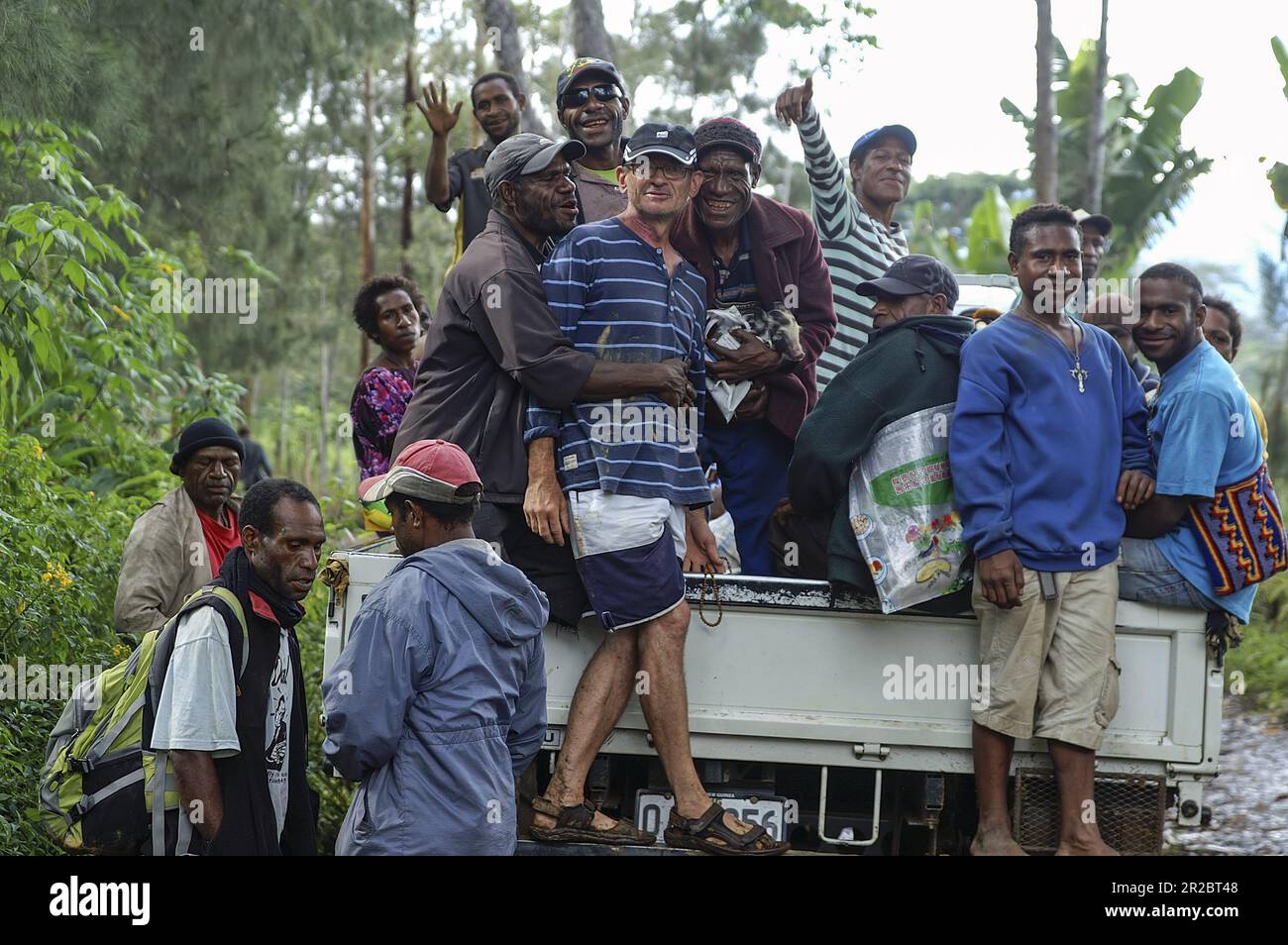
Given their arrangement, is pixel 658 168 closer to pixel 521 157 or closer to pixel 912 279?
pixel 521 157

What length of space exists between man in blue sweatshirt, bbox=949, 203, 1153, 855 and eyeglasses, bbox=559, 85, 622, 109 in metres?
1.91

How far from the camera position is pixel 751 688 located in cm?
457

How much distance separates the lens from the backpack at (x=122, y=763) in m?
3.68

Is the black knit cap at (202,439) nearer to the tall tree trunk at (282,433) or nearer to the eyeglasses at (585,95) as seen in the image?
the eyeglasses at (585,95)

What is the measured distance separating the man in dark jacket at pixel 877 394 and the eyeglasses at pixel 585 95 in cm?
152

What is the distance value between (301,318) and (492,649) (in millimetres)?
21914

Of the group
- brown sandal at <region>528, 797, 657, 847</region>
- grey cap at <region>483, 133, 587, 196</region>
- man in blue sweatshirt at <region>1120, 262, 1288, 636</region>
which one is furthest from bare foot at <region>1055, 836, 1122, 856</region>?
grey cap at <region>483, 133, 587, 196</region>

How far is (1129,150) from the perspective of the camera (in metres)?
17.5

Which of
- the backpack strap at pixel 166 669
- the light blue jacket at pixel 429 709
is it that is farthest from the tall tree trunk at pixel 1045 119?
the backpack strap at pixel 166 669

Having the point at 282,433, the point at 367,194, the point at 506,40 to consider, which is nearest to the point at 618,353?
the point at 506,40

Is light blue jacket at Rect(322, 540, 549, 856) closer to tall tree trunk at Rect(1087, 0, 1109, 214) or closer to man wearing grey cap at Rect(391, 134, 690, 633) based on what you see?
man wearing grey cap at Rect(391, 134, 690, 633)
